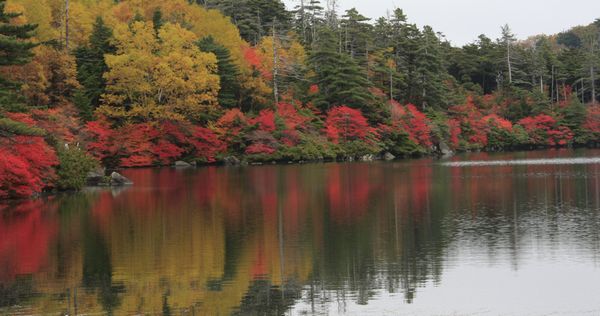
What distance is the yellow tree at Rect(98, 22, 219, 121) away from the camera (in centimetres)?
5369

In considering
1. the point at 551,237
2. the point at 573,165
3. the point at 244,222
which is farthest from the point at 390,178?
the point at 551,237

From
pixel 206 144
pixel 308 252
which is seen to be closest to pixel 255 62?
pixel 206 144

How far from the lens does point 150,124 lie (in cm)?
5491

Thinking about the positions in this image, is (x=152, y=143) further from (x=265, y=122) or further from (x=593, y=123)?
(x=593, y=123)

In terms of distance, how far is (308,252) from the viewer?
16.8 m

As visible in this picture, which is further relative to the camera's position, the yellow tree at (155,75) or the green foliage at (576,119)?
the green foliage at (576,119)

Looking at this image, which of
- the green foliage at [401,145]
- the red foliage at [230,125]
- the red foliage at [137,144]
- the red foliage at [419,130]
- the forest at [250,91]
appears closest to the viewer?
the forest at [250,91]

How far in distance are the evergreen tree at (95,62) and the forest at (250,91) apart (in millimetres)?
117

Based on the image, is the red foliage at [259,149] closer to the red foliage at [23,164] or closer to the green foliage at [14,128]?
the red foliage at [23,164]

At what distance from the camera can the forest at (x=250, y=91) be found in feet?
150

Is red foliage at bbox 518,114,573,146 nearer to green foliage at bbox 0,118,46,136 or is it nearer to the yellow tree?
the yellow tree

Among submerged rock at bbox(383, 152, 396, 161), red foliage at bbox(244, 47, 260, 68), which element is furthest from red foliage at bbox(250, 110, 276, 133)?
submerged rock at bbox(383, 152, 396, 161)

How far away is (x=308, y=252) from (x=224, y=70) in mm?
46073

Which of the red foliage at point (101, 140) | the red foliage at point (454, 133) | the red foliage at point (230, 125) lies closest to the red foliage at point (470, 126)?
the red foliage at point (454, 133)
